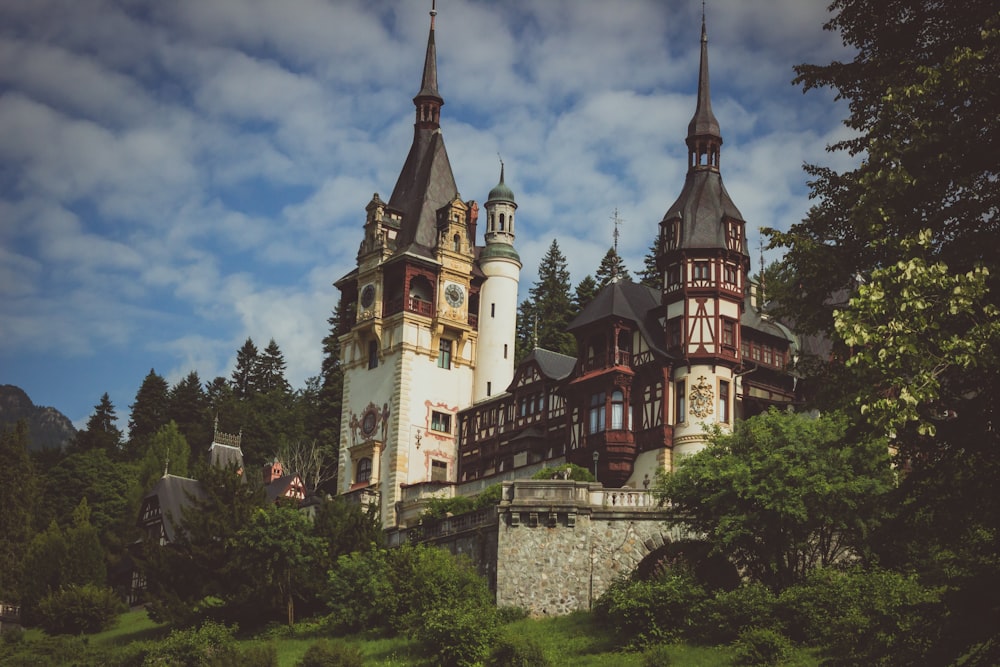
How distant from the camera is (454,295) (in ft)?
239

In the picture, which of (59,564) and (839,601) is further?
(59,564)

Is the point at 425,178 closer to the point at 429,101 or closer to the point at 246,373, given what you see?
the point at 429,101

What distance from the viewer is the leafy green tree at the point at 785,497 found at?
38.8m

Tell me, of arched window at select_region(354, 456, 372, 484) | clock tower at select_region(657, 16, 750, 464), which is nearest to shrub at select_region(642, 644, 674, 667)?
clock tower at select_region(657, 16, 750, 464)

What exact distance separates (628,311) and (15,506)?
3738 cm

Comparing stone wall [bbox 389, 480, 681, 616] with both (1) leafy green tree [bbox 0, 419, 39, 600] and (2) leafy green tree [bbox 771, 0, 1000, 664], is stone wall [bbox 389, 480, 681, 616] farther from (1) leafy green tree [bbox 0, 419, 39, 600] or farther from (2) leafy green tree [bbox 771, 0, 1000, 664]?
(1) leafy green tree [bbox 0, 419, 39, 600]

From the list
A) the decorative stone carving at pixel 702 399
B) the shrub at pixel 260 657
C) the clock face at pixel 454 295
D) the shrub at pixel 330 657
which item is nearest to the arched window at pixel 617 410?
the decorative stone carving at pixel 702 399

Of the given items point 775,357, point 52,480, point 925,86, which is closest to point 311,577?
point 775,357

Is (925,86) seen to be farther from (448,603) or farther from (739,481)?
(448,603)

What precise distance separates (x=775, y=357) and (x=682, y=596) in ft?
76.5

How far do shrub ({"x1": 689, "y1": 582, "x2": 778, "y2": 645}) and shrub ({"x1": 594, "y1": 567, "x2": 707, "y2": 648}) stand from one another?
42 centimetres

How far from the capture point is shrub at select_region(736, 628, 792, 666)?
3456 centimetres

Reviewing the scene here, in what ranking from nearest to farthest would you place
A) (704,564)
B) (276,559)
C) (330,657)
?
(330,657) < (704,564) < (276,559)

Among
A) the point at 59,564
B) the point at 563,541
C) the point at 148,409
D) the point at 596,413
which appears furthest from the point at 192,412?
the point at 563,541
